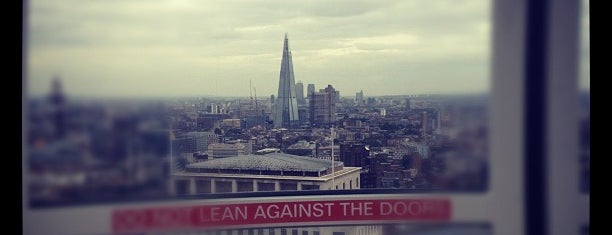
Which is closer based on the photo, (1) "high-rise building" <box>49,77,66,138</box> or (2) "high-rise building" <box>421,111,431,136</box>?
(1) "high-rise building" <box>49,77,66,138</box>

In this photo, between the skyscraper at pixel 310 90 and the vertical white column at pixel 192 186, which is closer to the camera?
the vertical white column at pixel 192 186

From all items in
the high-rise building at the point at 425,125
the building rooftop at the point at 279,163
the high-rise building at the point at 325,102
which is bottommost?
the building rooftop at the point at 279,163

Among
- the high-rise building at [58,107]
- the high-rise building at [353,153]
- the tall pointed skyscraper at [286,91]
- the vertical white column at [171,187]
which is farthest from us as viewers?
the high-rise building at [353,153]

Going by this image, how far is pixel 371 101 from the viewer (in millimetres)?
3230

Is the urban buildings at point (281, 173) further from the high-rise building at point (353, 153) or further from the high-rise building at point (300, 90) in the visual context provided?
the high-rise building at point (300, 90)

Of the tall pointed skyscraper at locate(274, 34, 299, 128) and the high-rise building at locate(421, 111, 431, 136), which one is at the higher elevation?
the tall pointed skyscraper at locate(274, 34, 299, 128)

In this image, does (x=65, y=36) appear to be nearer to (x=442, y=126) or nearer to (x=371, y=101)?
(x=371, y=101)

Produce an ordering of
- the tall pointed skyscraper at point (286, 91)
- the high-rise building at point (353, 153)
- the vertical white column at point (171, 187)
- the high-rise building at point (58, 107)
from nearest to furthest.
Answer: the high-rise building at point (58, 107), the vertical white column at point (171, 187), the tall pointed skyscraper at point (286, 91), the high-rise building at point (353, 153)

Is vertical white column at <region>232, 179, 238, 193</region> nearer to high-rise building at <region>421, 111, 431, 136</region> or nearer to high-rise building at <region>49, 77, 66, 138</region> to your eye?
high-rise building at <region>49, 77, 66, 138</region>

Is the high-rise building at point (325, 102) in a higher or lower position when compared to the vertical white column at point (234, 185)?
higher

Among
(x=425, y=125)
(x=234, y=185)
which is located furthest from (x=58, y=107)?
(x=425, y=125)

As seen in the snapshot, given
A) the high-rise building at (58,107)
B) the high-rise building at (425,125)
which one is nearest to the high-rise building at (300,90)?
the high-rise building at (425,125)

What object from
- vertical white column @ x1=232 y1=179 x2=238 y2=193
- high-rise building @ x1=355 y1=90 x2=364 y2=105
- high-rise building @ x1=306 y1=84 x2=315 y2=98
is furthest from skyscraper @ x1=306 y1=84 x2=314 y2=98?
vertical white column @ x1=232 y1=179 x2=238 y2=193
